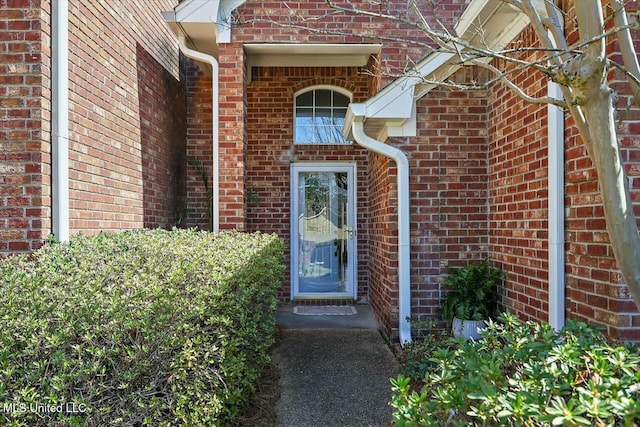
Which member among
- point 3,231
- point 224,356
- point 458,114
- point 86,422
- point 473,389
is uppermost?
point 458,114

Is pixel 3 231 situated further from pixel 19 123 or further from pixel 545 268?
pixel 545 268

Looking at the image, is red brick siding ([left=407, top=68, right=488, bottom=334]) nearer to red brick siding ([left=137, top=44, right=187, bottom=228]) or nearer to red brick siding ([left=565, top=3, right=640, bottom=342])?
red brick siding ([left=565, top=3, right=640, bottom=342])

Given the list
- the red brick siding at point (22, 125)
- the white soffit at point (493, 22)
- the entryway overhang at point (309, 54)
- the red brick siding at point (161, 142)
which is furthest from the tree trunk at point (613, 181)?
the red brick siding at point (161, 142)

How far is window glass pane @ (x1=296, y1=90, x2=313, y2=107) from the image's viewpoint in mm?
6789

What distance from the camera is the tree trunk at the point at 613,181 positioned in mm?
1798

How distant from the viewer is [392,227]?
4.81 m

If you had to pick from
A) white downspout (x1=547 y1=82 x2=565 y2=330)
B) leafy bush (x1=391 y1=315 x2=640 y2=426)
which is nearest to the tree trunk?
leafy bush (x1=391 y1=315 x2=640 y2=426)

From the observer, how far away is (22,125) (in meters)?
3.25

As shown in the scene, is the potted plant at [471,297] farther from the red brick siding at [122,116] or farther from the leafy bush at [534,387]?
the red brick siding at [122,116]

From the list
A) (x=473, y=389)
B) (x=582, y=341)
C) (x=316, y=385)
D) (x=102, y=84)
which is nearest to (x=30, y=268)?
(x=102, y=84)

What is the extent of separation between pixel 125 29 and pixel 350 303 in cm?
463

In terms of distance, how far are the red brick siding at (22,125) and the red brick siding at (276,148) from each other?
3535 millimetres

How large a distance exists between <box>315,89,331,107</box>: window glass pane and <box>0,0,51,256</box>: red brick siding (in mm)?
4080

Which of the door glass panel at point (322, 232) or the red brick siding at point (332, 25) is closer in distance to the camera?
the red brick siding at point (332, 25)
